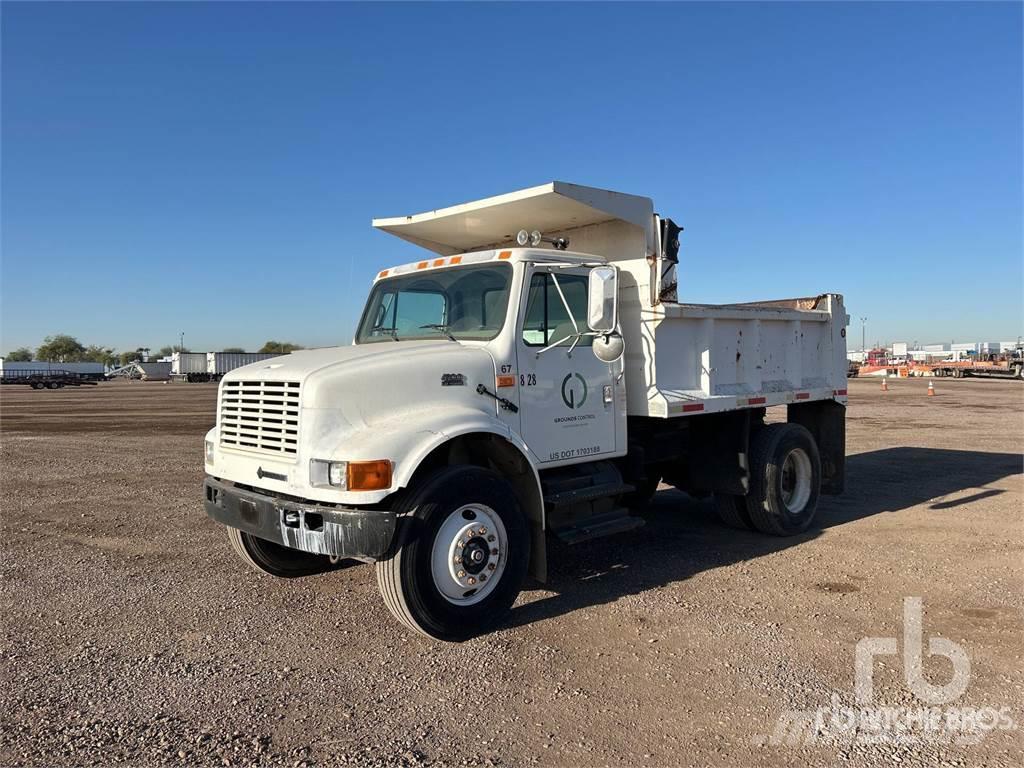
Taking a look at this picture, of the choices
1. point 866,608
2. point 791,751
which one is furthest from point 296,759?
point 866,608

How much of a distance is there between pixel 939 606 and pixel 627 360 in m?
2.86

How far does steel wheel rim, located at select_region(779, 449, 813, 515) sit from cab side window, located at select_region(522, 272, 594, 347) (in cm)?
324

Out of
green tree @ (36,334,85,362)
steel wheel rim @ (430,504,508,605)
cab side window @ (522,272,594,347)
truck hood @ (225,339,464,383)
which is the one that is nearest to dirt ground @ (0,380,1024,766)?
steel wheel rim @ (430,504,508,605)

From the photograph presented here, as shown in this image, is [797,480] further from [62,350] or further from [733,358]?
[62,350]

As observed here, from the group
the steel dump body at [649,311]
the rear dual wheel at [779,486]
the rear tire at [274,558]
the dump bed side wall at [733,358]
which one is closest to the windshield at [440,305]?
the steel dump body at [649,311]

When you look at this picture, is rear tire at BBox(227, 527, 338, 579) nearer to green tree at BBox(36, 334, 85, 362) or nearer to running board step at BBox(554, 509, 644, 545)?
running board step at BBox(554, 509, 644, 545)

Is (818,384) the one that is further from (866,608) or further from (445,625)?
(445,625)

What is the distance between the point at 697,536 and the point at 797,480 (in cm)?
134

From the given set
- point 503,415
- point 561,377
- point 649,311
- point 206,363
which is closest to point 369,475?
point 503,415

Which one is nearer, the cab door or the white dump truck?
the white dump truck

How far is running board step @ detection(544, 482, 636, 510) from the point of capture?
5.17 metres

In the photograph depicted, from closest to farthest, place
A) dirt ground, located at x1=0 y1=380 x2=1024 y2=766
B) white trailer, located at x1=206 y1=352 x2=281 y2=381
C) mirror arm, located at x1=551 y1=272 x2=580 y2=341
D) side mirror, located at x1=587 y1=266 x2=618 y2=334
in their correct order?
A: dirt ground, located at x1=0 y1=380 x2=1024 y2=766 < side mirror, located at x1=587 y1=266 x2=618 y2=334 < mirror arm, located at x1=551 y1=272 x2=580 y2=341 < white trailer, located at x1=206 y1=352 x2=281 y2=381

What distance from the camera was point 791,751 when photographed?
10.6ft

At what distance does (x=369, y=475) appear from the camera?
414 centimetres
